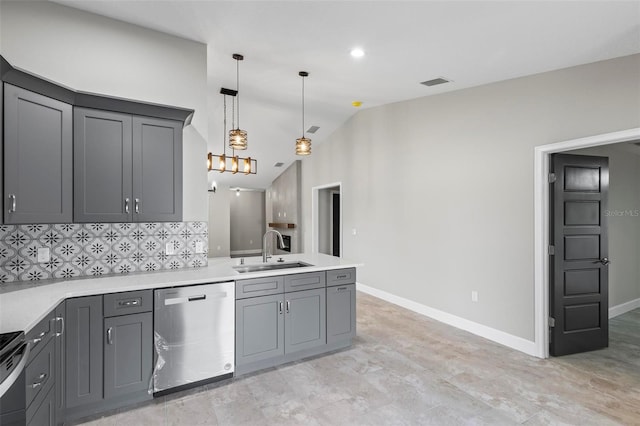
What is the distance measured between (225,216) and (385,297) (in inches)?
246

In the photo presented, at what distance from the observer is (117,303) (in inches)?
90.7

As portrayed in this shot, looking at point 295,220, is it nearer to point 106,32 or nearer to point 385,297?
point 385,297

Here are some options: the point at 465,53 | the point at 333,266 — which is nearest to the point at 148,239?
the point at 333,266

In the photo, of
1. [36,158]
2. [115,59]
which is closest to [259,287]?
[36,158]

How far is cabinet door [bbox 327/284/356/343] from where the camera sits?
324 cm

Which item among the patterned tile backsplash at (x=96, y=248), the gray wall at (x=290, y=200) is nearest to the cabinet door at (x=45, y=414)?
the patterned tile backsplash at (x=96, y=248)

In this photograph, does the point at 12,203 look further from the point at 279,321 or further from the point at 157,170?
the point at 279,321

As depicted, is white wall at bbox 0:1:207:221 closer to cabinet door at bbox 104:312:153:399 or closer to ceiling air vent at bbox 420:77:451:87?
cabinet door at bbox 104:312:153:399

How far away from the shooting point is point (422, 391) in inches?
103

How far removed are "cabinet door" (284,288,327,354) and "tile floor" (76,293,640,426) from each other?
20cm

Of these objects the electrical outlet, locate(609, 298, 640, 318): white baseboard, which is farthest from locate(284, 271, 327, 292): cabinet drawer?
locate(609, 298, 640, 318): white baseboard

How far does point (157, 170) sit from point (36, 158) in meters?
0.77

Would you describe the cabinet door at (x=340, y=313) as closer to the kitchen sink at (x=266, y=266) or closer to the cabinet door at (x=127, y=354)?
the kitchen sink at (x=266, y=266)

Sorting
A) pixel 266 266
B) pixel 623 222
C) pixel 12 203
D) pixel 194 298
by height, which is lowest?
pixel 194 298
